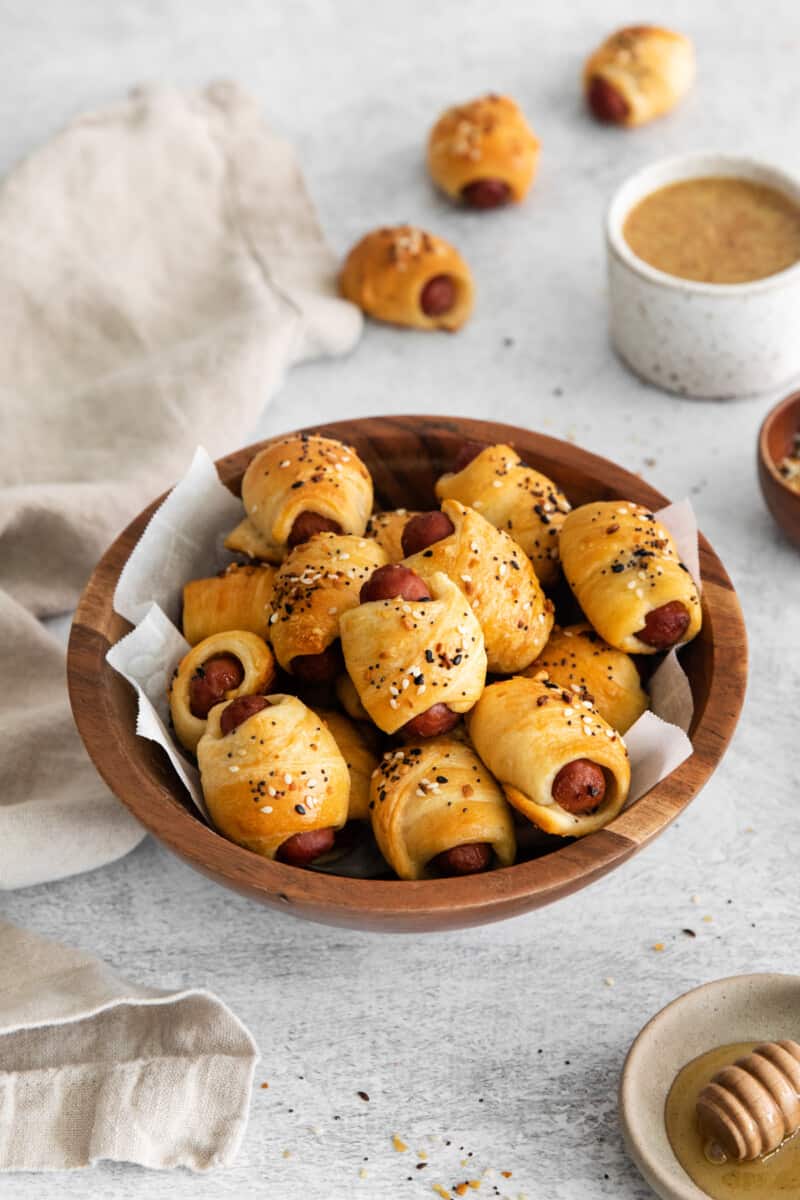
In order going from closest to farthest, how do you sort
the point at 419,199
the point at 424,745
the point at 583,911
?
the point at 424,745, the point at 583,911, the point at 419,199

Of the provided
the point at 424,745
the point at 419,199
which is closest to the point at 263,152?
the point at 419,199

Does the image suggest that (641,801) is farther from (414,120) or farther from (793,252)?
(414,120)

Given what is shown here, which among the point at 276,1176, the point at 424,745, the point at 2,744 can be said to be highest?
the point at 424,745

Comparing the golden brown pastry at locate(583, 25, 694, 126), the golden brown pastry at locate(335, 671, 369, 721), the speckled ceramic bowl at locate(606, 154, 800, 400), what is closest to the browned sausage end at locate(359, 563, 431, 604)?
the golden brown pastry at locate(335, 671, 369, 721)

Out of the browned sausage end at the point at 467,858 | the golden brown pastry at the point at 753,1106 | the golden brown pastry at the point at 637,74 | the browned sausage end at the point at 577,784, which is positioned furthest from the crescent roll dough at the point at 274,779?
the golden brown pastry at the point at 637,74

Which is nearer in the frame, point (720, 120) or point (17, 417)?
point (17, 417)

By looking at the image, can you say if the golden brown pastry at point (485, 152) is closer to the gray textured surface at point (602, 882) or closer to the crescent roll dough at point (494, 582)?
the gray textured surface at point (602, 882)

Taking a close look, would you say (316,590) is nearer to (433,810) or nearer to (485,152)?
(433,810)

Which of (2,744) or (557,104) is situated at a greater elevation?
(557,104)
